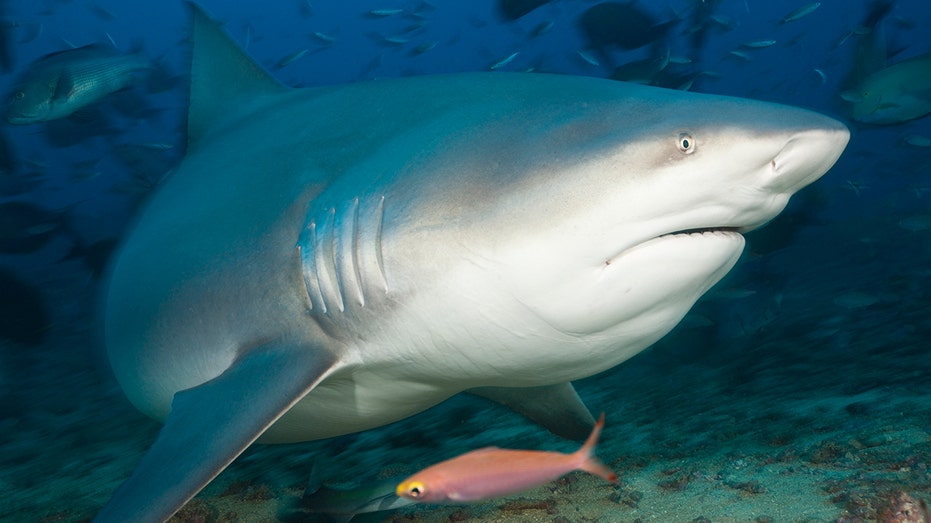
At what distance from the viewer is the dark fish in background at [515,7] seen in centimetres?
905

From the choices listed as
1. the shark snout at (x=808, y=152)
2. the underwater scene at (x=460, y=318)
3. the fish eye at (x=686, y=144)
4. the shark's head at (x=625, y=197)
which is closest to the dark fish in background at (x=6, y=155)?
the underwater scene at (x=460, y=318)

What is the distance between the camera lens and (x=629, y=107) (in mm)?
2076

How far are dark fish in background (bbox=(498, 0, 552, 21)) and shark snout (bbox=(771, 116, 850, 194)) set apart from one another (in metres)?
7.92

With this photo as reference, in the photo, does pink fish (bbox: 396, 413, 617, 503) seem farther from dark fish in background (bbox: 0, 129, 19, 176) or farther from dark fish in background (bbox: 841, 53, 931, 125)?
dark fish in background (bbox: 0, 129, 19, 176)

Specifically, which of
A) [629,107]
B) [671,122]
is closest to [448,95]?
[629,107]

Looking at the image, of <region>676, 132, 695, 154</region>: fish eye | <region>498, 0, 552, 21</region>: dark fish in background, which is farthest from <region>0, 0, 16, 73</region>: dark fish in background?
<region>676, 132, 695, 154</region>: fish eye

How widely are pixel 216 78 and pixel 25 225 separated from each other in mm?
8999

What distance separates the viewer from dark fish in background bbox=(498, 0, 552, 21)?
9.05m

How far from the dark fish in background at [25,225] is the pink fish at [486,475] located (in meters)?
11.6

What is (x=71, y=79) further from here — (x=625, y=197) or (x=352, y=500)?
(x=625, y=197)

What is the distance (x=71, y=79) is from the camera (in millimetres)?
7332

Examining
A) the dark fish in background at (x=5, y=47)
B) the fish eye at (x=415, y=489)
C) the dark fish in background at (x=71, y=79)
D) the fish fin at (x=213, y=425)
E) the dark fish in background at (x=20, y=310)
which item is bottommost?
the dark fish in background at (x=20, y=310)

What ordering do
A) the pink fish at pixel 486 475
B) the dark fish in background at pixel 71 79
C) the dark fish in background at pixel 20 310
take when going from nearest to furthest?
the pink fish at pixel 486 475 < the dark fish in background at pixel 71 79 < the dark fish in background at pixel 20 310

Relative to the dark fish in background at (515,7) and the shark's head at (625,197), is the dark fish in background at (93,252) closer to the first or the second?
the dark fish in background at (515,7)
